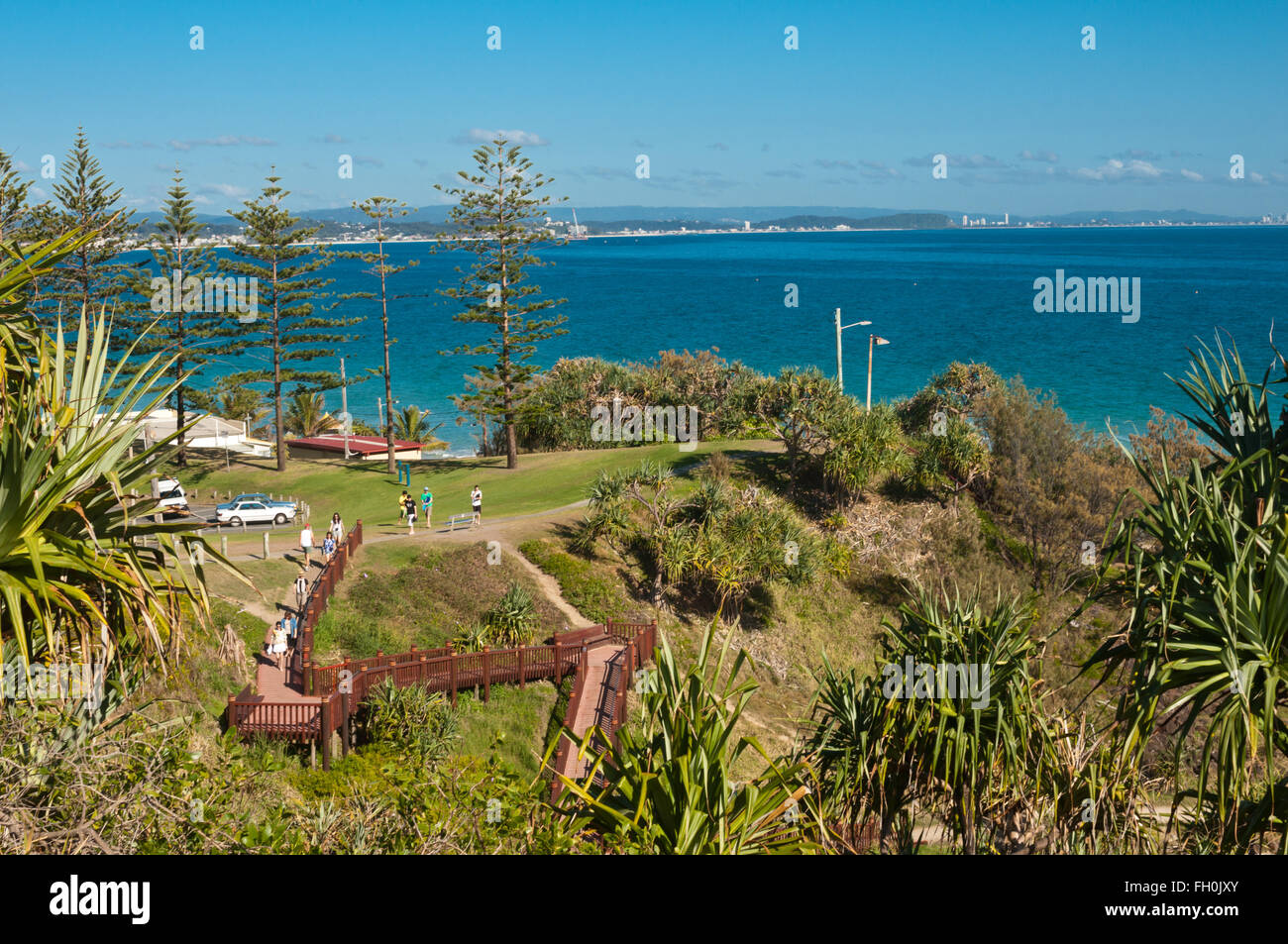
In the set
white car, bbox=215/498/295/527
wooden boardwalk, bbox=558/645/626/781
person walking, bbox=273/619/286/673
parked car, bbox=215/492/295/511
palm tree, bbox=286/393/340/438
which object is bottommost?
wooden boardwalk, bbox=558/645/626/781

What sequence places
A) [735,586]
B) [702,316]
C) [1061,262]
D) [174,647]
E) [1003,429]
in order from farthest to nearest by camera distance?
1. [1061,262]
2. [702,316]
3. [1003,429]
4. [735,586]
5. [174,647]

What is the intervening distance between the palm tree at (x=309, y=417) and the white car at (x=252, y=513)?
2678 cm

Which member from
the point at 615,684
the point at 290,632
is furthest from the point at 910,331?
the point at 290,632

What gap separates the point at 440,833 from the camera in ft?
25.0

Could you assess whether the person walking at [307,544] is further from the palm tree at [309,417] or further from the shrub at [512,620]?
the palm tree at [309,417]

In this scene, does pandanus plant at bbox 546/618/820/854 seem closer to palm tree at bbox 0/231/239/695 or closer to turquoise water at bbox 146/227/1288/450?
palm tree at bbox 0/231/239/695

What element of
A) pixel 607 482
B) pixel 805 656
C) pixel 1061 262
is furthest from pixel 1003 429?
pixel 1061 262

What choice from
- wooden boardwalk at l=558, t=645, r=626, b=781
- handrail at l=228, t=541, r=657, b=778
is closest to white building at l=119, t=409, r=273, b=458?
handrail at l=228, t=541, r=657, b=778

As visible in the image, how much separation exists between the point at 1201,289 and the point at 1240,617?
525 feet

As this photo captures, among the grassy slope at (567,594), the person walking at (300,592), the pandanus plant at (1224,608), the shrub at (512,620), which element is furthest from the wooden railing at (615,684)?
the pandanus plant at (1224,608)

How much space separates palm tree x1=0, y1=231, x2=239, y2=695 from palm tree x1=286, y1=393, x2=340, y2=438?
182ft

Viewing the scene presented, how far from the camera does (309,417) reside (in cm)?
6203

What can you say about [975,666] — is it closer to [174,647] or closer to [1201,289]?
[174,647]

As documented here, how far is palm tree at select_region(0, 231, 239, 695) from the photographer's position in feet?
20.4
